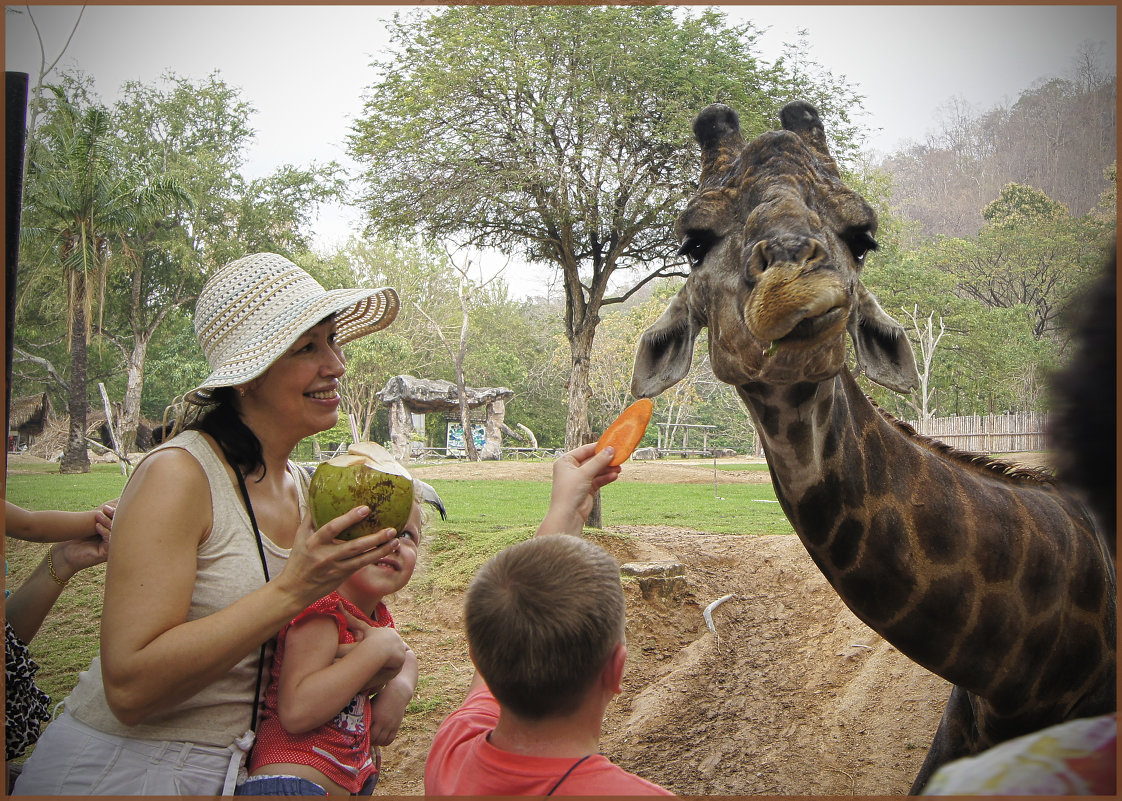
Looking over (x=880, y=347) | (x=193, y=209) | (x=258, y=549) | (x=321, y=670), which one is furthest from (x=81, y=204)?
(x=880, y=347)

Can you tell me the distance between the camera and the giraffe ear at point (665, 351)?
290cm

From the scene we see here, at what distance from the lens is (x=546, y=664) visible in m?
1.59

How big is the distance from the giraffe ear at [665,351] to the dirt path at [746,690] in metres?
Result: 3.22

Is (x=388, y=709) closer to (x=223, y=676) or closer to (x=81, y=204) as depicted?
(x=223, y=676)

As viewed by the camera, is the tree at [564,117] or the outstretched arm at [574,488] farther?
the tree at [564,117]

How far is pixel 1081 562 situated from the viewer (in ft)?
8.86

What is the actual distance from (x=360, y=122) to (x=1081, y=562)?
39.1 feet

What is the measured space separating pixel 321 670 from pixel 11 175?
188 cm

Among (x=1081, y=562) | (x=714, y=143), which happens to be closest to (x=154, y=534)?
(x=714, y=143)

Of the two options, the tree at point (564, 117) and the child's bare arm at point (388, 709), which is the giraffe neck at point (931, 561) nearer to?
the child's bare arm at point (388, 709)

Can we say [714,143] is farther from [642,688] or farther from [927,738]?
[642,688]

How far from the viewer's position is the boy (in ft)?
5.22

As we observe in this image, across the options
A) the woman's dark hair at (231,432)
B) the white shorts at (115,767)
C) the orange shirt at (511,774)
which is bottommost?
the white shorts at (115,767)

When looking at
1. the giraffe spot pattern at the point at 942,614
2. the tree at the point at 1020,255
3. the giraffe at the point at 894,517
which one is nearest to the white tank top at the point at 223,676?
the giraffe at the point at 894,517
